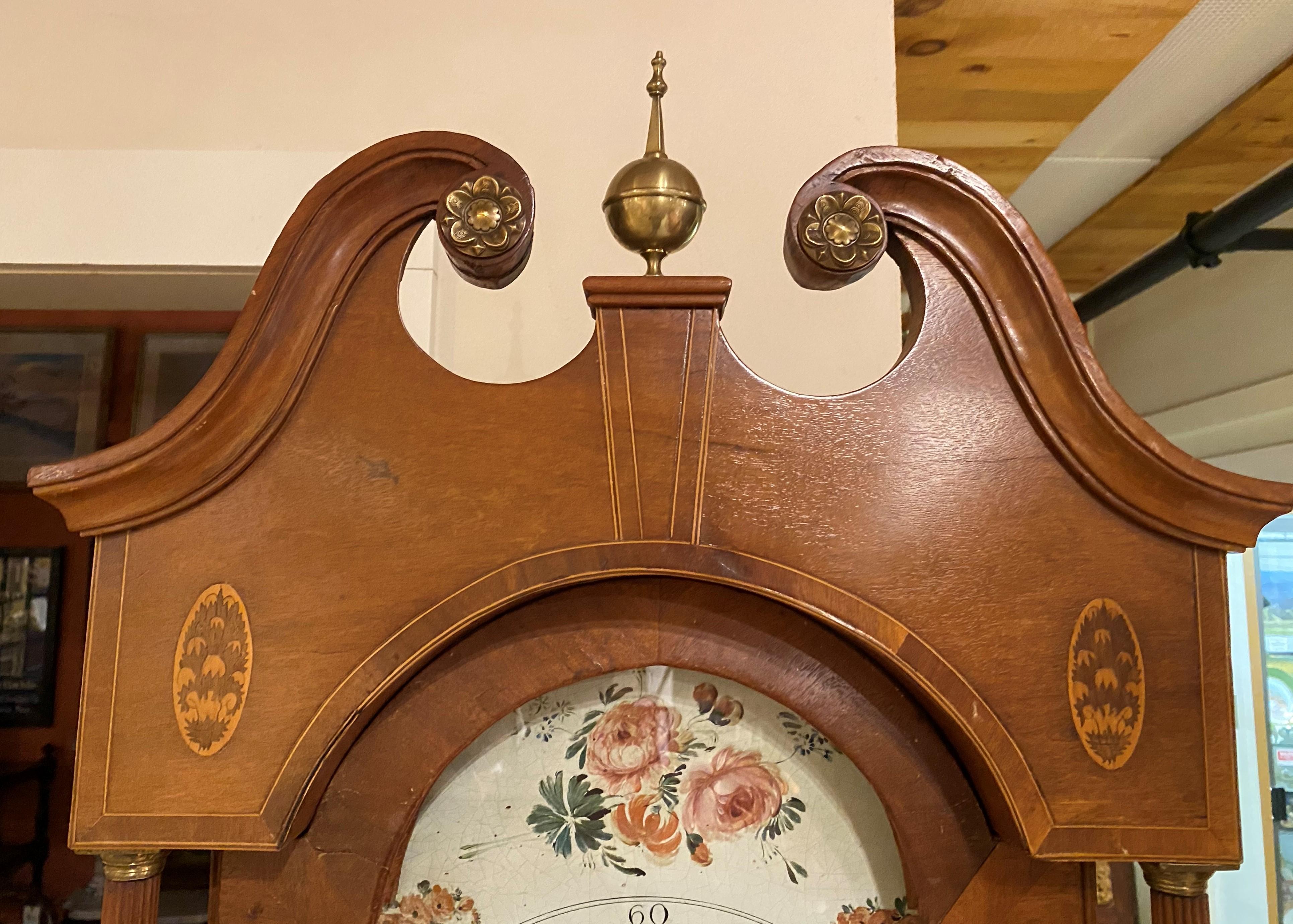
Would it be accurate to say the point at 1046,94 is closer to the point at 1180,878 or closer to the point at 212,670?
the point at 1180,878

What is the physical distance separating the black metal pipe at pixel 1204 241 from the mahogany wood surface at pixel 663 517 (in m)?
0.67

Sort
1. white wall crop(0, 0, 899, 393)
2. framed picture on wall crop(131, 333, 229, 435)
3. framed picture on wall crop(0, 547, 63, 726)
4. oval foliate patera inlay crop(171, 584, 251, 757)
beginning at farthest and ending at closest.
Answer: framed picture on wall crop(0, 547, 63, 726), framed picture on wall crop(131, 333, 229, 435), white wall crop(0, 0, 899, 393), oval foliate patera inlay crop(171, 584, 251, 757)

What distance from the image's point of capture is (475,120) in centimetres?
101

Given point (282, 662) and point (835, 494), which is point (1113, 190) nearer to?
point (835, 494)

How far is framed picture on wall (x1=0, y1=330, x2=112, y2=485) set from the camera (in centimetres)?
199

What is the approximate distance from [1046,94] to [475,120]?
88 cm

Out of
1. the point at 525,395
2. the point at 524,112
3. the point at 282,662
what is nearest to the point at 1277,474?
the point at 524,112

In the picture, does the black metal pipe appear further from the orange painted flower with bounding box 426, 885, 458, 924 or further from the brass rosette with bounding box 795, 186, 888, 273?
the orange painted flower with bounding box 426, 885, 458, 924

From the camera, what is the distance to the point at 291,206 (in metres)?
0.98

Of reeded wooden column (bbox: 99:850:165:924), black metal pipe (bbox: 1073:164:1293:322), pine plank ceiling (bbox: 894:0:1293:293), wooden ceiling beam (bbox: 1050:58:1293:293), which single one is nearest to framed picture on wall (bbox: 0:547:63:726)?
reeded wooden column (bbox: 99:850:165:924)

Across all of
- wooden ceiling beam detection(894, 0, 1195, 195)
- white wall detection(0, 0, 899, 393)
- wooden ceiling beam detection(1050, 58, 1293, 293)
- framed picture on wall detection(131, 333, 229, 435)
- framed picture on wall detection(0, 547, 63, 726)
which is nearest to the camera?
white wall detection(0, 0, 899, 393)

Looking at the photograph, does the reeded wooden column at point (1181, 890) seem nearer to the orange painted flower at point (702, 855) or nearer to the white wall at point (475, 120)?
the orange painted flower at point (702, 855)

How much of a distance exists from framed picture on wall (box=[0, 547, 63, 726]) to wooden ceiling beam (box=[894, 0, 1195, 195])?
223 cm

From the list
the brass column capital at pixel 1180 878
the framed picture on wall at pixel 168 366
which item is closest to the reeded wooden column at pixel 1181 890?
the brass column capital at pixel 1180 878
